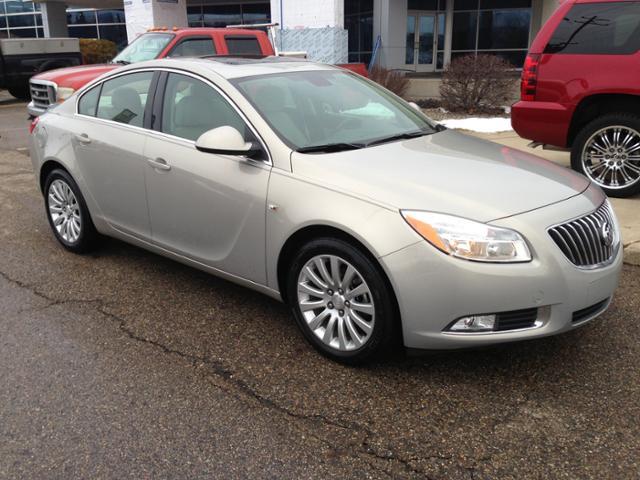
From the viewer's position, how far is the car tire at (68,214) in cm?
519

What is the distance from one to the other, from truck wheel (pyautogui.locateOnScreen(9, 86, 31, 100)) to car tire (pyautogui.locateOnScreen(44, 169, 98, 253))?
13.8 metres

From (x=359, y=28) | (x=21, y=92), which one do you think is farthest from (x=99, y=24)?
(x=21, y=92)

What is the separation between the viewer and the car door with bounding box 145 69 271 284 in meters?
3.79

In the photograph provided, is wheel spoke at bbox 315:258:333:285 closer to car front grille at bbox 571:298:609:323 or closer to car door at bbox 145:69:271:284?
car door at bbox 145:69:271:284

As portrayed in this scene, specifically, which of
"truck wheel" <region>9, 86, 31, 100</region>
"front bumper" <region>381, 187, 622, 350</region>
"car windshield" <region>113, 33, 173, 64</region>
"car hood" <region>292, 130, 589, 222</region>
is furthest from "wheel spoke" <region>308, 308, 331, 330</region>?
"truck wheel" <region>9, 86, 31, 100</region>

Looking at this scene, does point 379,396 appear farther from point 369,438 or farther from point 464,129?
point 464,129

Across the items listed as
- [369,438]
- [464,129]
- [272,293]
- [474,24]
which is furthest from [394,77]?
[369,438]

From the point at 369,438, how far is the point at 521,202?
1410 mm

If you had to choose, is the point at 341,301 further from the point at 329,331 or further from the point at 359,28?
the point at 359,28

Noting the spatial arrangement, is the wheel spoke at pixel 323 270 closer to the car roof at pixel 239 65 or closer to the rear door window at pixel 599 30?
the car roof at pixel 239 65

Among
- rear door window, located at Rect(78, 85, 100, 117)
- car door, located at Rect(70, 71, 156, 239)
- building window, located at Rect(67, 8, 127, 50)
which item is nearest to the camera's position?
car door, located at Rect(70, 71, 156, 239)

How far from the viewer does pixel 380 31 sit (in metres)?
23.2

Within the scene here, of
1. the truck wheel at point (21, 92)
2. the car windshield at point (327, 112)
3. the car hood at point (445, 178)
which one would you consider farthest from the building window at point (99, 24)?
the car hood at point (445, 178)

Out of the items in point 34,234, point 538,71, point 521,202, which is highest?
point 538,71
